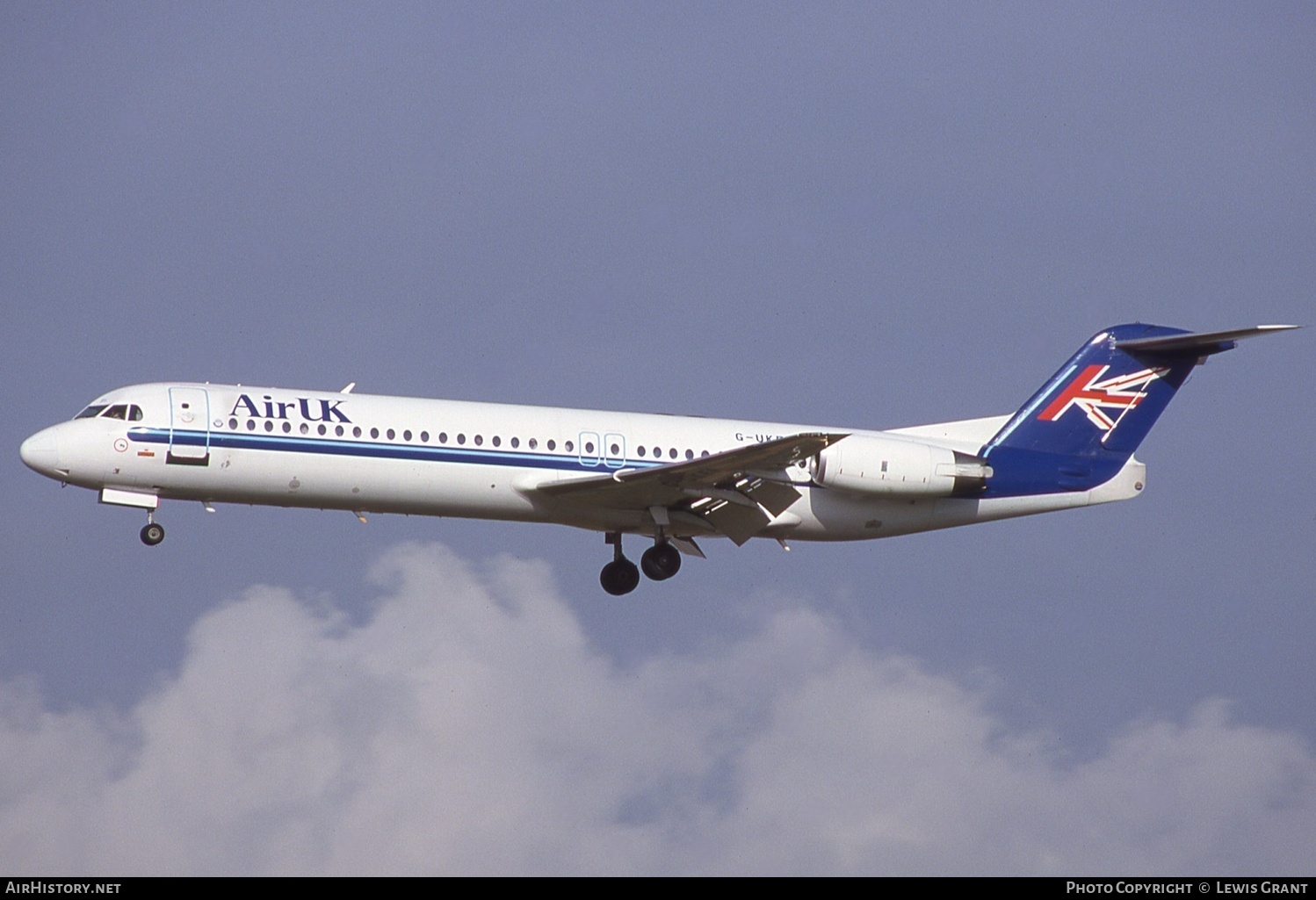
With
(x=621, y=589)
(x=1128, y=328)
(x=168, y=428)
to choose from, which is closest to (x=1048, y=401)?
(x=1128, y=328)

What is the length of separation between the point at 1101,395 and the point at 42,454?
67.9 ft

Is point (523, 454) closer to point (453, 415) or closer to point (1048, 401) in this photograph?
point (453, 415)

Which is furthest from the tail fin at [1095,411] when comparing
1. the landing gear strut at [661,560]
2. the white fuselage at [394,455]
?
the landing gear strut at [661,560]

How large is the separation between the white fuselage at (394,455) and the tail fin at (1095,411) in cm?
182

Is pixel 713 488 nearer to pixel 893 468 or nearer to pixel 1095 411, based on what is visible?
pixel 893 468

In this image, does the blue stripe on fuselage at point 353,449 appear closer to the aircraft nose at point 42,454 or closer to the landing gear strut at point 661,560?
the aircraft nose at point 42,454

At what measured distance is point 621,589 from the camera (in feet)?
116

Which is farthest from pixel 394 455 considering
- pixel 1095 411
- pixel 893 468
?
pixel 1095 411

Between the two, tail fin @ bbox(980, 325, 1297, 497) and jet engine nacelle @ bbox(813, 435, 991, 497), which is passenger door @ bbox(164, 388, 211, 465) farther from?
tail fin @ bbox(980, 325, 1297, 497)

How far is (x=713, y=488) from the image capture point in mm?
32312

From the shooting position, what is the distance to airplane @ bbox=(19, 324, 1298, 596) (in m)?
30.8

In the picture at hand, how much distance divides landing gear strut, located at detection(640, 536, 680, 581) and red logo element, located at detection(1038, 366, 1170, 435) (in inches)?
320

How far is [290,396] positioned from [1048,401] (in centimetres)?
1517
